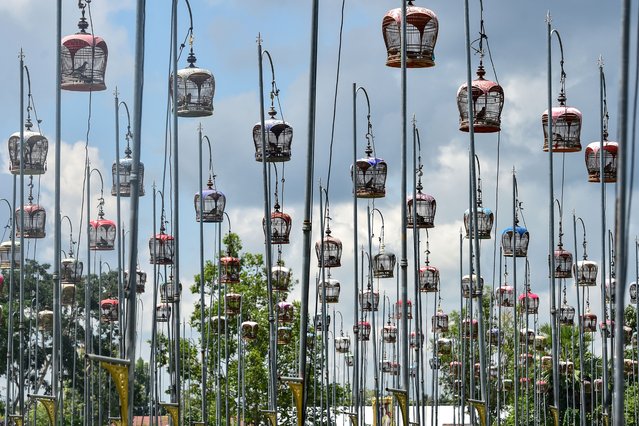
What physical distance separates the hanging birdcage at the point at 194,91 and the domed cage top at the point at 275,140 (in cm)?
153

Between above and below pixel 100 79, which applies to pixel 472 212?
below

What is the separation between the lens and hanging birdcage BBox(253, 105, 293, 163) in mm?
20750

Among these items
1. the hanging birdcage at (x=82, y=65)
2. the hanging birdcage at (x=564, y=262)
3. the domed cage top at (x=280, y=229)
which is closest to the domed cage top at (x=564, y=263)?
the hanging birdcage at (x=564, y=262)

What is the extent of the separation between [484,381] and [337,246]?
1279cm

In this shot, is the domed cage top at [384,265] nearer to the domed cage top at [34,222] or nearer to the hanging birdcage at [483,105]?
the domed cage top at [34,222]

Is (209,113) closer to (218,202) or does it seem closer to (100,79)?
(100,79)

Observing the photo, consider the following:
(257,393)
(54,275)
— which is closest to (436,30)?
(54,275)

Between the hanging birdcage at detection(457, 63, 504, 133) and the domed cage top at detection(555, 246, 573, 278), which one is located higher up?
the hanging birdcage at detection(457, 63, 504, 133)

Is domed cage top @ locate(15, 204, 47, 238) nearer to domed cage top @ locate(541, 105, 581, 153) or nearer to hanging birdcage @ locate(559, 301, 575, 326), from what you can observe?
domed cage top @ locate(541, 105, 581, 153)

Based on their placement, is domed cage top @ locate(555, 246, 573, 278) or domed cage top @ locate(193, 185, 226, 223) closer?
domed cage top @ locate(193, 185, 226, 223)

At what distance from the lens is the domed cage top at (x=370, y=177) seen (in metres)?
23.2

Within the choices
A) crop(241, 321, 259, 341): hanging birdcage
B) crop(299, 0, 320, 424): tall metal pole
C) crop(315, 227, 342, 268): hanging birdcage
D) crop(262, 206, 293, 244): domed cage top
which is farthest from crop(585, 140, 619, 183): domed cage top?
crop(241, 321, 259, 341): hanging birdcage

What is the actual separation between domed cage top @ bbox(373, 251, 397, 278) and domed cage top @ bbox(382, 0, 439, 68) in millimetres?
14527

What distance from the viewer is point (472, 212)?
1847 cm
